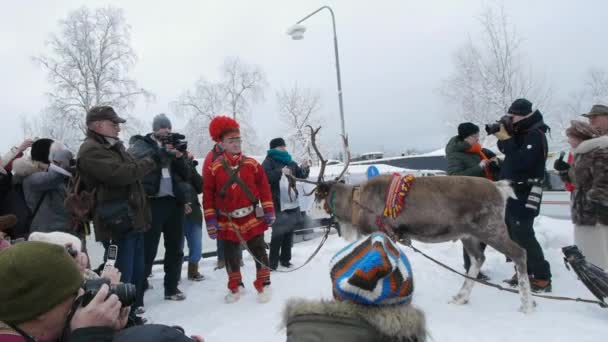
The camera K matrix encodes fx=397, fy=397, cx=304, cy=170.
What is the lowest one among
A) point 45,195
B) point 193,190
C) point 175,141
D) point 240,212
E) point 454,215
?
point 454,215

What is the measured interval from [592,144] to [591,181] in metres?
0.35

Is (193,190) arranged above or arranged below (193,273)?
above

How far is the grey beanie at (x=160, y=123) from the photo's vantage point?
452 centimetres

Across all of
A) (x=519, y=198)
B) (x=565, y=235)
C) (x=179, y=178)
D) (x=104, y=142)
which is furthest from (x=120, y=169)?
(x=565, y=235)

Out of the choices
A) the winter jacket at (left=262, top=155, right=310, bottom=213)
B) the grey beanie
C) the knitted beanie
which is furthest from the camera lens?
the winter jacket at (left=262, top=155, right=310, bottom=213)

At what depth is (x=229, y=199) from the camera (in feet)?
14.4

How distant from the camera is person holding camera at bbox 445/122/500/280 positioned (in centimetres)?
511

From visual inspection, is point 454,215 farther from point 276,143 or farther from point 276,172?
point 276,143

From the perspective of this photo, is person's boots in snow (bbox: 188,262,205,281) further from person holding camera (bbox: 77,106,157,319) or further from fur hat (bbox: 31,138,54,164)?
fur hat (bbox: 31,138,54,164)

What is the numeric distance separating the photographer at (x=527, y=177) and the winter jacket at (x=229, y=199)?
2.82 meters

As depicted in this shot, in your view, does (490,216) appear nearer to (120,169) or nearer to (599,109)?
(599,109)

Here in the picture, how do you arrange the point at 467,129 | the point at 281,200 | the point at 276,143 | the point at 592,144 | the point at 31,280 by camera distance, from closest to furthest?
the point at 31,280 → the point at 592,144 → the point at 467,129 → the point at 281,200 → the point at 276,143

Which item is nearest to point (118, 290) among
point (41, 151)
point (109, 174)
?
point (109, 174)

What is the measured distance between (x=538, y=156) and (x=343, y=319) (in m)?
3.73
